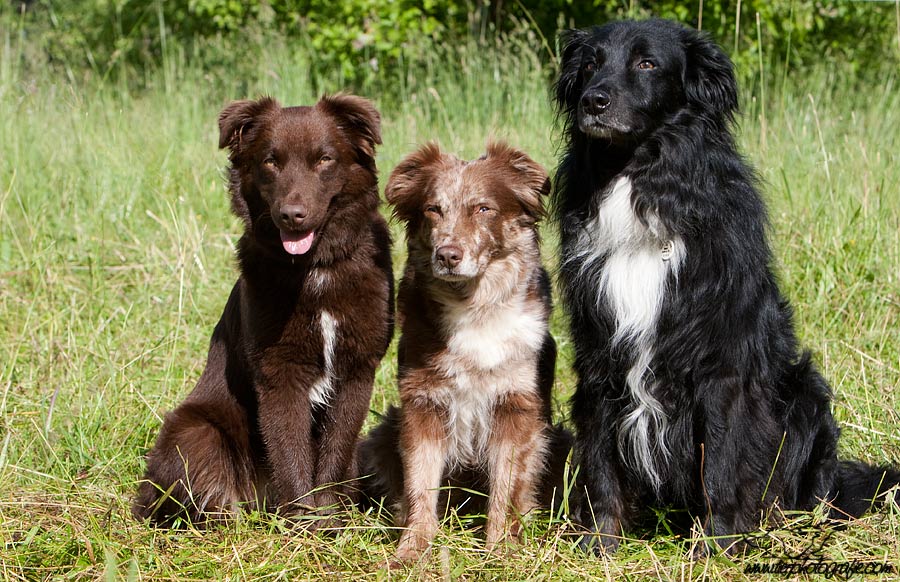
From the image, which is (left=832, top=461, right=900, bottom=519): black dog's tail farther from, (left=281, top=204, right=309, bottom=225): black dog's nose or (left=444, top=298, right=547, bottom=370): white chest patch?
(left=281, top=204, right=309, bottom=225): black dog's nose

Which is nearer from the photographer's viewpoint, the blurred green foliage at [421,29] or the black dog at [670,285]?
the black dog at [670,285]

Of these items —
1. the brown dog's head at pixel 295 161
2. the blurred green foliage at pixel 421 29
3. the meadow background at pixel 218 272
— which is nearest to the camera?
the meadow background at pixel 218 272

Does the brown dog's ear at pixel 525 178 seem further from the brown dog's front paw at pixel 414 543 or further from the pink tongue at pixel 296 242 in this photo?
the brown dog's front paw at pixel 414 543

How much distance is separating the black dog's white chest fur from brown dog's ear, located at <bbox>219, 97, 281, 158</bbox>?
4.70ft

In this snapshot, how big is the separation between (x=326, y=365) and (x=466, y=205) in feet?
2.90

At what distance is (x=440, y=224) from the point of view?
370cm

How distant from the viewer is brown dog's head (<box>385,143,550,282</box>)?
3.62m

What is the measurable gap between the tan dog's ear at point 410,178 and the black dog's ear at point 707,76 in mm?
1107

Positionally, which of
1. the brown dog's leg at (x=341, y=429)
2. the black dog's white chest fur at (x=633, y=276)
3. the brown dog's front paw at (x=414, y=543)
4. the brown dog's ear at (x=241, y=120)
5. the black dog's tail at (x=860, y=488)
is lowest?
the brown dog's front paw at (x=414, y=543)

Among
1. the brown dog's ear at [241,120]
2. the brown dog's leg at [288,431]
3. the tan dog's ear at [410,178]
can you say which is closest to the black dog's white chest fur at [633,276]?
the tan dog's ear at [410,178]

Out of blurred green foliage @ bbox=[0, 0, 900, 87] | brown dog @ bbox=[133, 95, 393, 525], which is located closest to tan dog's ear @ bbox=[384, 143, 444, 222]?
brown dog @ bbox=[133, 95, 393, 525]

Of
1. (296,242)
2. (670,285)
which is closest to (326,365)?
(296,242)

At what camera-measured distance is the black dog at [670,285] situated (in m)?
3.36

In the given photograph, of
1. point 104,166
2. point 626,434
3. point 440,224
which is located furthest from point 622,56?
point 104,166
